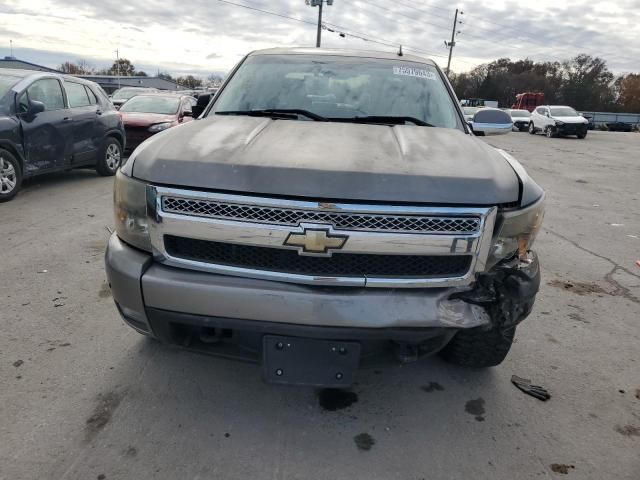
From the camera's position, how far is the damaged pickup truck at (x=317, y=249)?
6.73 feet

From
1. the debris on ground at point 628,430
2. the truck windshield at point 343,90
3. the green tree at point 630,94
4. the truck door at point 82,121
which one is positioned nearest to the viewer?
the debris on ground at point 628,430

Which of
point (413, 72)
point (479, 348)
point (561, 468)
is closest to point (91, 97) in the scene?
point (413, 72)

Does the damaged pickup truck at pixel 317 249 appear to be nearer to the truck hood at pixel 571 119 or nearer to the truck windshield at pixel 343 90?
the truck windshield at pixel 343 90

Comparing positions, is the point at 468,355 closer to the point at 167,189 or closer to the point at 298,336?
the point at 298,336

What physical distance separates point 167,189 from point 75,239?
12.1 feet

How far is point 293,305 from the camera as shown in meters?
2.05

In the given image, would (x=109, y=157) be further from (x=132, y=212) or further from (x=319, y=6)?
(x=319, y=6)

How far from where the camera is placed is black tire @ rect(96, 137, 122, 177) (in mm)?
8781

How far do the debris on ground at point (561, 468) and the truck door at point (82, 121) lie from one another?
7906 millimetres

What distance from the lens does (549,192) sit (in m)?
10.0

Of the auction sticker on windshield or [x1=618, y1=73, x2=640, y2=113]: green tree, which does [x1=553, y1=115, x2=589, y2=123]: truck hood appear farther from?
[x1=618, y1=73, x2=640, y2=113]: green tree

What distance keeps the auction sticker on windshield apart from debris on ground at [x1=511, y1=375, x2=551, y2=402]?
2.18m

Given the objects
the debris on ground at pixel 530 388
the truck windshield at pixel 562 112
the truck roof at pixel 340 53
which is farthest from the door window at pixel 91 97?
the truck windshield at pixel 562 112

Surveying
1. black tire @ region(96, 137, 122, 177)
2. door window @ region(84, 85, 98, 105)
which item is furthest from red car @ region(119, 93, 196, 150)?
door window @ region(84, 85, 98, 105)
